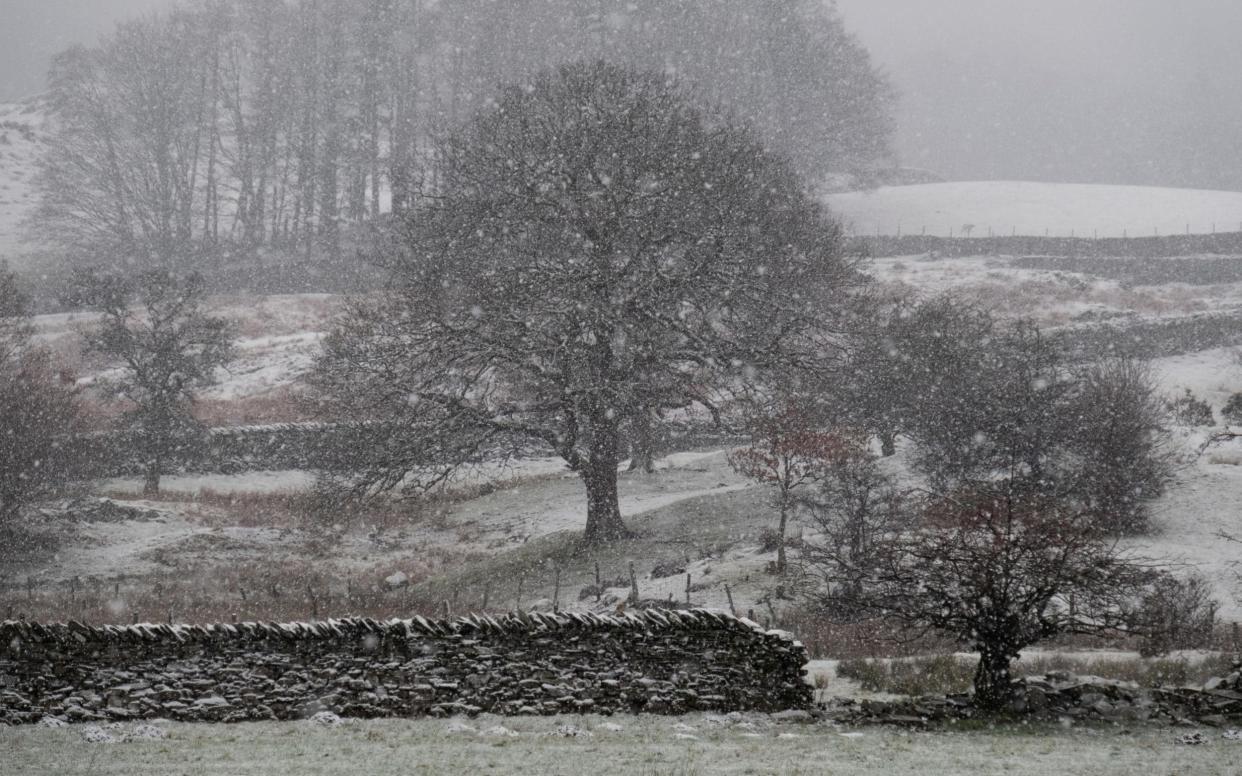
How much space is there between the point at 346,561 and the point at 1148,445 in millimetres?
19829

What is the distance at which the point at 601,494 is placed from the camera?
2503 centimetres

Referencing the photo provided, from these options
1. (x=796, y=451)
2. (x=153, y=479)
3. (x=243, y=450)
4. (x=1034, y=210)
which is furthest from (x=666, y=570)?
(x=1034, y=210)

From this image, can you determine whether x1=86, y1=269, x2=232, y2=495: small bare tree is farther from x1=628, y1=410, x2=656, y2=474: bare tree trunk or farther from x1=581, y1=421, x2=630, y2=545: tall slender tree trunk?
x1=581, y1=421, x2=630, y2=545: tall slender tree trunk

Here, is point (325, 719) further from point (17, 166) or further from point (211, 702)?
point (17, 166)

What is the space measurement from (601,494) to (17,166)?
61557mm

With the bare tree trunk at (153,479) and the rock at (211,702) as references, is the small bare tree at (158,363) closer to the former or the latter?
the bare tree trunk at (153,479)

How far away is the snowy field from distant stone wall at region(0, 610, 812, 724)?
1.25 ft

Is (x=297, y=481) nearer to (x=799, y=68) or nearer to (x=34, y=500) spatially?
(x=34, y=500)

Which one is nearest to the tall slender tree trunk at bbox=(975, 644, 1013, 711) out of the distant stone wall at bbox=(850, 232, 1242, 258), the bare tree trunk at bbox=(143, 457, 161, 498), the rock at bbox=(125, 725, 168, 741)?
the rock at bbox=(125, 725, 168, 741)

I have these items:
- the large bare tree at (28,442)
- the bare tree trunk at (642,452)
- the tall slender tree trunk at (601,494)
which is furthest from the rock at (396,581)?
the bare tree trunk at (642,452)

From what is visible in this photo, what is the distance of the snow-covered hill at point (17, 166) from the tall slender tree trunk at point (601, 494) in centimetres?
4540

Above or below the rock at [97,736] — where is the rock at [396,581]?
below

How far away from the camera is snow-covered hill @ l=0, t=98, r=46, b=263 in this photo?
59094mm

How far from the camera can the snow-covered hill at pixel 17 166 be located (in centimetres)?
5909
